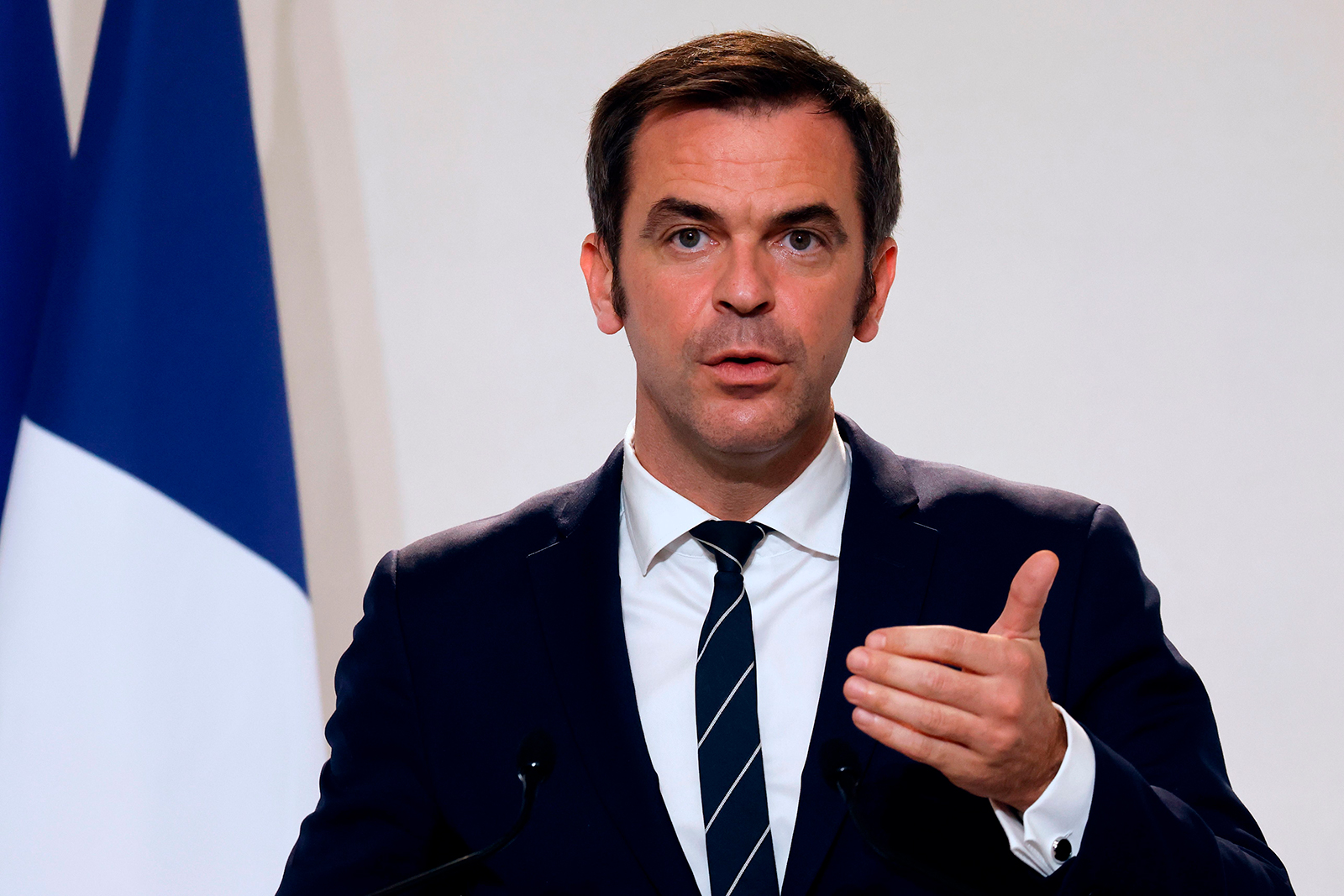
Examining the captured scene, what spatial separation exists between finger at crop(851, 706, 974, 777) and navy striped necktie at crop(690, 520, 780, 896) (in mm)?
412

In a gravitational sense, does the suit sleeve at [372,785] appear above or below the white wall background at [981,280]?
below

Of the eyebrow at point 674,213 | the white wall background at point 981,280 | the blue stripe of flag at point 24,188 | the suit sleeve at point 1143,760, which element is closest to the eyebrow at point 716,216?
the eyebrow at point 674,213

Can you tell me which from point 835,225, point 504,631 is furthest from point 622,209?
point 504,631

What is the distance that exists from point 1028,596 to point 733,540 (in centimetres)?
54

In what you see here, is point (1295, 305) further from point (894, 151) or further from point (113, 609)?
point (113, 609)

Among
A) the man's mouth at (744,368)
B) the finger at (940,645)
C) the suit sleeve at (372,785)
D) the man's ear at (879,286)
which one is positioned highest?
the man's ear at (879,286)

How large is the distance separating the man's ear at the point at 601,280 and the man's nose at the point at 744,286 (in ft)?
0.95

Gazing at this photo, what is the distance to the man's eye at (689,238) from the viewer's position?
178 centimetres

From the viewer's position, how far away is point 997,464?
108 inches

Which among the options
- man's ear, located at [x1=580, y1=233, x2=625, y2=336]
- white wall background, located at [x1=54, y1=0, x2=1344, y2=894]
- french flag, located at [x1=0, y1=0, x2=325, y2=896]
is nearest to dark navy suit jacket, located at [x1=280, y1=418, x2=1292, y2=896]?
man's ear, located at [x1=580, y1=233, x2=625, y2=336]

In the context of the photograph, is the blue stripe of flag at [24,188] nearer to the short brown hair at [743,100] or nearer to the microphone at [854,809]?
the short brown hair at [743,100]

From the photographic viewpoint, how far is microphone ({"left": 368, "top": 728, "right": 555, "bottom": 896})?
1.35 m

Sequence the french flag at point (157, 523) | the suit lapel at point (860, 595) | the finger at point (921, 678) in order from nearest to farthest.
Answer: the finger at point (921, 678), the suit lapel at point (860, 595), the french flag at point (157, 523)

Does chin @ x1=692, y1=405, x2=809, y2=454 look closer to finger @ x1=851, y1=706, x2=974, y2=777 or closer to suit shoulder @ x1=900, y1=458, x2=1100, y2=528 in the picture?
suit shoulder @ x1=900, y1=458, x2=1100, y2=528
